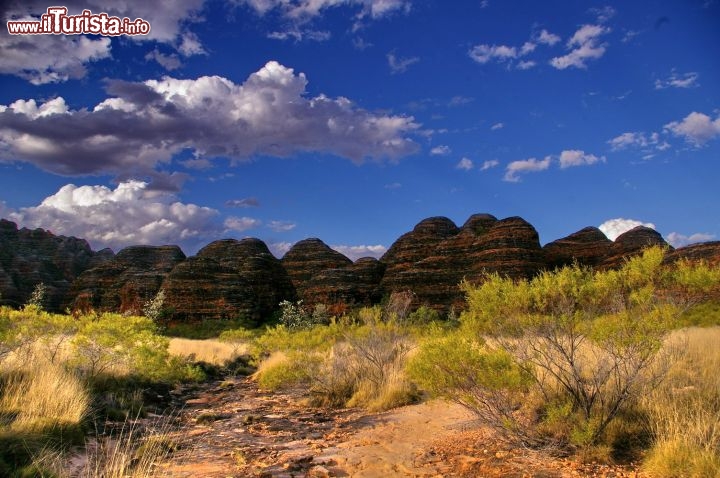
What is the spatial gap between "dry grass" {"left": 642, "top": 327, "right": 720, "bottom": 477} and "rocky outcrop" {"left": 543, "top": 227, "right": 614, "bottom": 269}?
48.5 m

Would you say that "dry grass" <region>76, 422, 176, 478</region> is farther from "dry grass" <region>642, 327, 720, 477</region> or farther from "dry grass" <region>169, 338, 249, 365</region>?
"dry grass" <region>169, 338, 249, 365</region>

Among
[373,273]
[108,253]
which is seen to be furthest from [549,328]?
[108,253]

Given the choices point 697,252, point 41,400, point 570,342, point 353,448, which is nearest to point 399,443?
point 353,448

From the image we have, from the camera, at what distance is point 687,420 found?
23.9 feet

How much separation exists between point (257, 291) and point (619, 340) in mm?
58879

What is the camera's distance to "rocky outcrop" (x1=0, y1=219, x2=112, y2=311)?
71.6 metres

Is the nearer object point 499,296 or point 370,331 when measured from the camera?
point 499,296

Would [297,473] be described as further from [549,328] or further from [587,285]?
[587,285]

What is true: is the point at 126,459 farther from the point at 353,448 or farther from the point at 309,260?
the point at 309,260

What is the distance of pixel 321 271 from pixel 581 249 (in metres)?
33.9

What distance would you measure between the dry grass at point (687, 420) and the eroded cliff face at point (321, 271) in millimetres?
35599

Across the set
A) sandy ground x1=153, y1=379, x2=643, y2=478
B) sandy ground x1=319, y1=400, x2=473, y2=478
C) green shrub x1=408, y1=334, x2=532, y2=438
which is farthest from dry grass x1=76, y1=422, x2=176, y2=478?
green shrub x1=408, y1=334, x2=532, y2=438

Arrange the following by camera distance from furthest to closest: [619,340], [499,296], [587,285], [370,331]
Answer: [370,331]
[499,296]
[587,285]
[619,340]

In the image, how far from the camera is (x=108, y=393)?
1382cm
